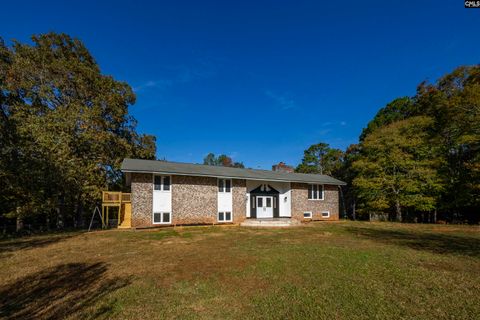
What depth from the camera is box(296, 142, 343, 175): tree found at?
37875 millimetres

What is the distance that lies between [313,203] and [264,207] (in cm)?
526

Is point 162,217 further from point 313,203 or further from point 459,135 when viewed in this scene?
point 459,135

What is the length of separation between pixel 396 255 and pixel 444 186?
18.4 m

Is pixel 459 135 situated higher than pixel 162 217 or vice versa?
pixel 459 135

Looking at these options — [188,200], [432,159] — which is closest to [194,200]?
[188,200]

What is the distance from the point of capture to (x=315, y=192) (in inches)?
947

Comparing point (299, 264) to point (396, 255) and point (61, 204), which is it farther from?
point (61, 204)

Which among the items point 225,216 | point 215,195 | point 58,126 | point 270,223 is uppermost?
point 58,126

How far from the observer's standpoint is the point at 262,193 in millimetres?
22203

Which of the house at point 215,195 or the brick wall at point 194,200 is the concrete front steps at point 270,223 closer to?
the house at point 215,195

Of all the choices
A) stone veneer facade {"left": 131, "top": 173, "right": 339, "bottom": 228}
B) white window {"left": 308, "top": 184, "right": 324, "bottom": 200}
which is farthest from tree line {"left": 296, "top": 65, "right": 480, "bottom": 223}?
stone veneer facade {"left": 131, "top": 173, "right": 339, "bottom": 228}

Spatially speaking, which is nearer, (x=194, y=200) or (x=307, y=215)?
(x=194, y=200)

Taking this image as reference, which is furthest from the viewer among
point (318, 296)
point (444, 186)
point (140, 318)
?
point (444, 186)

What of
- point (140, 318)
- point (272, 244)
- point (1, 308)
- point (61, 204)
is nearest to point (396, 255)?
point (272, 244)
